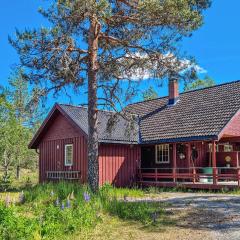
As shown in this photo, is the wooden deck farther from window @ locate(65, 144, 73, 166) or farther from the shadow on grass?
the shadow on grass


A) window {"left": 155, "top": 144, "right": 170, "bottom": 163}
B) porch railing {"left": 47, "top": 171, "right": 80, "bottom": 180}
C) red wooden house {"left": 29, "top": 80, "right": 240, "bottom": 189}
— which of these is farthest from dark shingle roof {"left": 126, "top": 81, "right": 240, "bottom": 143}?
porch railing {"left": 47, "top": 171, "right": 80, "bottom": 180}

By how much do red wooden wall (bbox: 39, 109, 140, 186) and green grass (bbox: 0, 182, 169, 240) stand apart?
25.6 feet

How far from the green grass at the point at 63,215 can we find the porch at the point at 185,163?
880 cm

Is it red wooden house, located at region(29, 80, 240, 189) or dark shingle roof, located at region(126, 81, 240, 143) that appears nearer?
dark shingle roof, located at region(126, 81, 240, 143)

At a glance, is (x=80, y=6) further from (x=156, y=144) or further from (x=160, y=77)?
(x=156, y=144)

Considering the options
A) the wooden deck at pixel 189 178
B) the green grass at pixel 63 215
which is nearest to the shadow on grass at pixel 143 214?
the green grass at pixel 63 215

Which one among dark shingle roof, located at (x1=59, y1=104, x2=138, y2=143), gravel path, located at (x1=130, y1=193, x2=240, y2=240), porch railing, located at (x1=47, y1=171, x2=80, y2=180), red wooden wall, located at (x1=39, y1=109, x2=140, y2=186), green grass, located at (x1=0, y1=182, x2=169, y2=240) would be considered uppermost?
dark shingle roof, located at (x1=59, y1=104, x2=138, y2=143)

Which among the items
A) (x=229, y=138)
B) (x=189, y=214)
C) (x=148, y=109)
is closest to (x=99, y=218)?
(x=189, y=214)

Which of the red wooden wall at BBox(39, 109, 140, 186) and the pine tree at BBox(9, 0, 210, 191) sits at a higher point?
the pine tree at BBox(9, 0, 210, 191)

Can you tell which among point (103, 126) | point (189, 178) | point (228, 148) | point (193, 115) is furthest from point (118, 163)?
point (228, 148)

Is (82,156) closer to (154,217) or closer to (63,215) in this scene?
(154,217)

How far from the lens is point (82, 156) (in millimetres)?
22047

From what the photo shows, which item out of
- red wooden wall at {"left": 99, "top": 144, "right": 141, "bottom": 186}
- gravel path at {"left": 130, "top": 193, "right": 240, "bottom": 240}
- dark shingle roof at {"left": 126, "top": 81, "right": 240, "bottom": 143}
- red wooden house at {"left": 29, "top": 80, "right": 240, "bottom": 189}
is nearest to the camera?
gravel path at {"left": 130, "top": 193, "right": 240, "bottom": 240}

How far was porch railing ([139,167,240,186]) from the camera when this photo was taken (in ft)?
63.9
